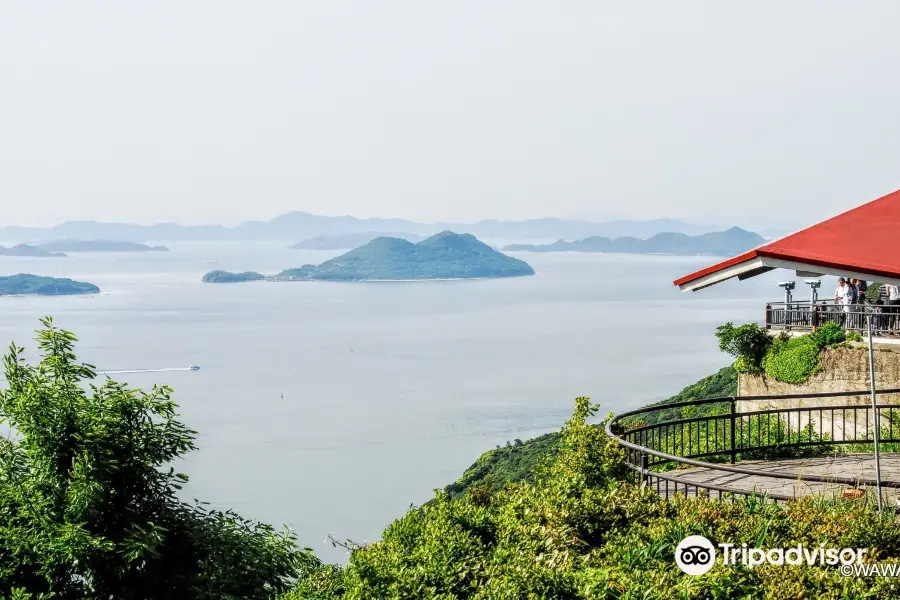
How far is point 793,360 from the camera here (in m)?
22.2

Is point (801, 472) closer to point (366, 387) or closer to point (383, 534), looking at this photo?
point (383, 534)

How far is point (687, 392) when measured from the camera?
2120 inches

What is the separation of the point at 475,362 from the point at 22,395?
418 ft

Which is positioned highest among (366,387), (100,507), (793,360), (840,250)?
(840,250)

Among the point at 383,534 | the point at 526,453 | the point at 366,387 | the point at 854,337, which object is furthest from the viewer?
the point at 366,387

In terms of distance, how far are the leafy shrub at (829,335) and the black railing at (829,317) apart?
0.30 m

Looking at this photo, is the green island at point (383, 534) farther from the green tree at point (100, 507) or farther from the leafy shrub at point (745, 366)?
the leafy shrub at point (745, 366)

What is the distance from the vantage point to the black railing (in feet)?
65.9

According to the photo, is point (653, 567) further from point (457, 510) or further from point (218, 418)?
point (218, 418)

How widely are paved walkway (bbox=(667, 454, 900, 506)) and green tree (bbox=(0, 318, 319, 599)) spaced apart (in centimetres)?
546

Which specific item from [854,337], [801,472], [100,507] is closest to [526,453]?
[854,337]

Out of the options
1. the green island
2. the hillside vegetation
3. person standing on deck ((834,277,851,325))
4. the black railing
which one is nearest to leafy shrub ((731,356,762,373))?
the black railing

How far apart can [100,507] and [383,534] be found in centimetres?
411

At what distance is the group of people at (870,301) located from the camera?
2003 cm
